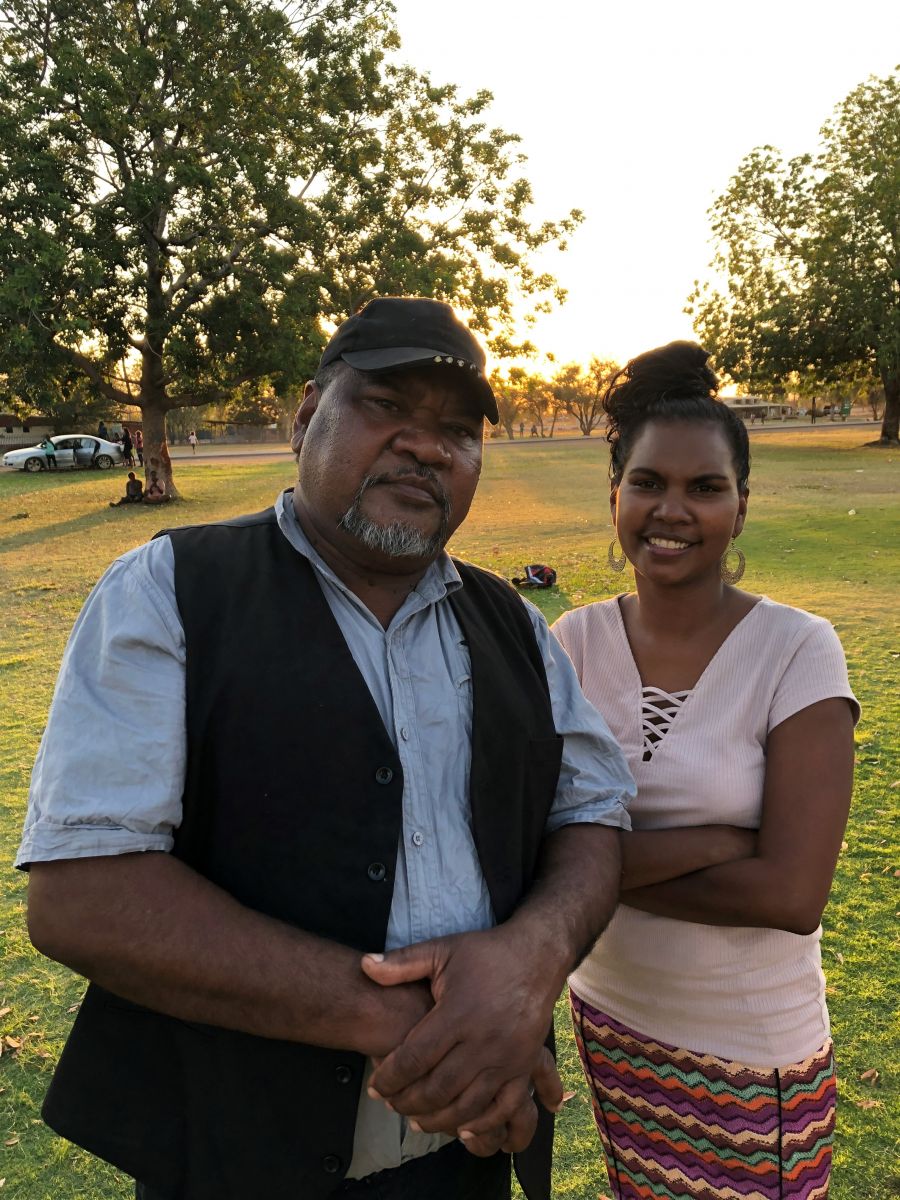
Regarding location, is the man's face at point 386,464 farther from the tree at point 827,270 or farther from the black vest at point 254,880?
the tree at point 827,270

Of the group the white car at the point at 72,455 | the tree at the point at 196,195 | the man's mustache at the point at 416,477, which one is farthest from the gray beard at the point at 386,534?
the white car at the point at 72,455

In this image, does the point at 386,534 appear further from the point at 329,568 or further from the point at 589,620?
the point at 589,620

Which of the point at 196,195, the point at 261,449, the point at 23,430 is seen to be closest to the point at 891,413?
the point at 196,195

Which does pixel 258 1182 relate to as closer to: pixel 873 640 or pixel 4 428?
pixel 873 640

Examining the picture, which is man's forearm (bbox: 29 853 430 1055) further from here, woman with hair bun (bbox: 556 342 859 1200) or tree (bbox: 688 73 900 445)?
tree (bbox: 688 73 900 445)

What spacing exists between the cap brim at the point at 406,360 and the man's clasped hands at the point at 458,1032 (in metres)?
1.20

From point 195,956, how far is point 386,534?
2.97 ft

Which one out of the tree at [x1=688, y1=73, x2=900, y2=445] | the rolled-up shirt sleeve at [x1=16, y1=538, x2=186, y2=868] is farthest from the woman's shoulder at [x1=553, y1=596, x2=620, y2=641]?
the tree at [x1=688, y1=73, x2=900, y2=445]

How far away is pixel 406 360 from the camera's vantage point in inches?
74.9

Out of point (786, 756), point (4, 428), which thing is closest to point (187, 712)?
point (786, 756)

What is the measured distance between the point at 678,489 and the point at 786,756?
2.46 feet

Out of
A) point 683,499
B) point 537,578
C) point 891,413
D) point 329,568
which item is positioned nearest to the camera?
point 329,568

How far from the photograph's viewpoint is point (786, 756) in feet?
6.57

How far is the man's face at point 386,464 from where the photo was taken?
1896mm
